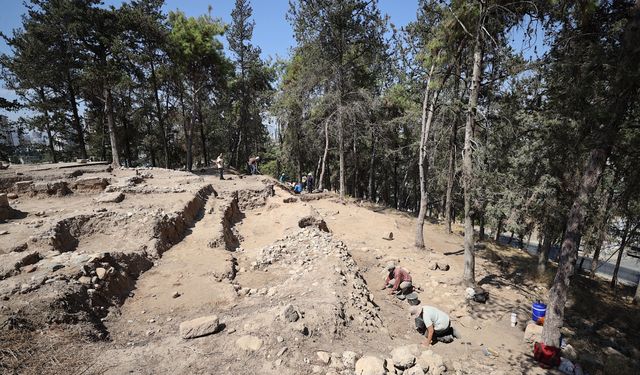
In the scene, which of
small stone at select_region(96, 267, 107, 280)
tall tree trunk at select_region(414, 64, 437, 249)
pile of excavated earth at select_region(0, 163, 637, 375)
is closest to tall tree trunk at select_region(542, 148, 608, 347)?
pile of excavated earth at select_region(0, 163, 637, 375)

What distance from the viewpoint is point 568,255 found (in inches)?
265

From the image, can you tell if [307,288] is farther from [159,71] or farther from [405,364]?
[159,71]

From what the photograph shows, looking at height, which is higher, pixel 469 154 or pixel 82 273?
pixel 469 154

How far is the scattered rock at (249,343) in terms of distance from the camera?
527 centimetres

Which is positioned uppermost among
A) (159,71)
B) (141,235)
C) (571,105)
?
(159,71)

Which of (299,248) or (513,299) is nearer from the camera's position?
(513,299)

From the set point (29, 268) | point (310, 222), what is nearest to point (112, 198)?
point (29, 268)

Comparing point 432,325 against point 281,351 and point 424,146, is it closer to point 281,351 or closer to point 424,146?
point 281,351

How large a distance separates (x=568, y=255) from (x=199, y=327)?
302 inches

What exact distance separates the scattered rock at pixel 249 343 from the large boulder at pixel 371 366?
66.7 inches

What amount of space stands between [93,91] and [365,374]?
1090 inches

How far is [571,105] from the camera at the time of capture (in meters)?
7.03

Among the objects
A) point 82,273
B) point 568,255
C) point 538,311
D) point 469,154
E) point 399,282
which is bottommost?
point 538,311

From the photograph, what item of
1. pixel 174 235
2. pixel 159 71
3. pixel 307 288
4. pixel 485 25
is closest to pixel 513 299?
pixel 307 288
